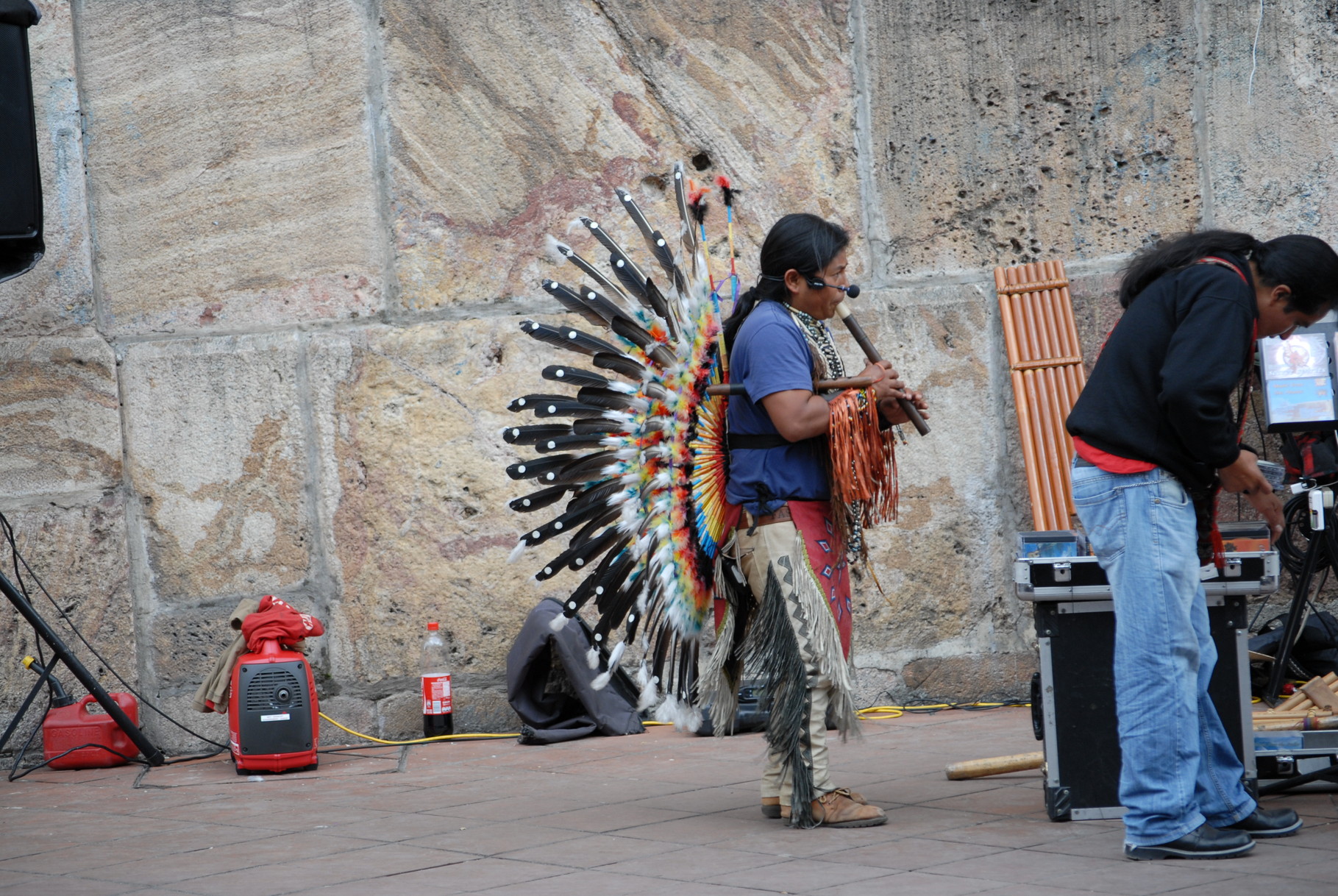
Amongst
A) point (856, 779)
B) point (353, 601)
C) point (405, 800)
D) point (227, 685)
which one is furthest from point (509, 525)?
point (856, 779)

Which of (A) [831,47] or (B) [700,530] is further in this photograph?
(A) [831,47]

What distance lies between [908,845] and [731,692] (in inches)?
29.4

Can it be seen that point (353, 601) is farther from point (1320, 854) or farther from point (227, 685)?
point (1320, 854)

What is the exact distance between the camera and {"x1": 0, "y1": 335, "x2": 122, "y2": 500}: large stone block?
6.33 m

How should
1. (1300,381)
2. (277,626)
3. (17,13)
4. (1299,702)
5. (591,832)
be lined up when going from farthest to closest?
(277,626), (1300,381), (17,13), (1299,702), (591,832)

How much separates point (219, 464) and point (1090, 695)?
4.03 m

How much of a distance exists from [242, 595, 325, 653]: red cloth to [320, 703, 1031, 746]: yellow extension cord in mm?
574

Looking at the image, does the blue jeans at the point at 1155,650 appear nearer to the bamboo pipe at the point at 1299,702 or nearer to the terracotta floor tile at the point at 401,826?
the bamboo pipe at the point at 1299,702

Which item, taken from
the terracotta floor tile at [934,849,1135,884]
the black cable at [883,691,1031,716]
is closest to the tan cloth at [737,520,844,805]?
the terracotta floor tile at [934,849,1135,884]

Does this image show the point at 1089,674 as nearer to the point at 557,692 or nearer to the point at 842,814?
the point at 842,814

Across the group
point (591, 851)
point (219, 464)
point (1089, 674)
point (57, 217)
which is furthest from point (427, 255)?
point (1089, 674)

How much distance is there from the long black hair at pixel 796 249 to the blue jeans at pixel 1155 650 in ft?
3.32

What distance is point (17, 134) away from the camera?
5387mm

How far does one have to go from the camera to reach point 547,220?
253 inches
